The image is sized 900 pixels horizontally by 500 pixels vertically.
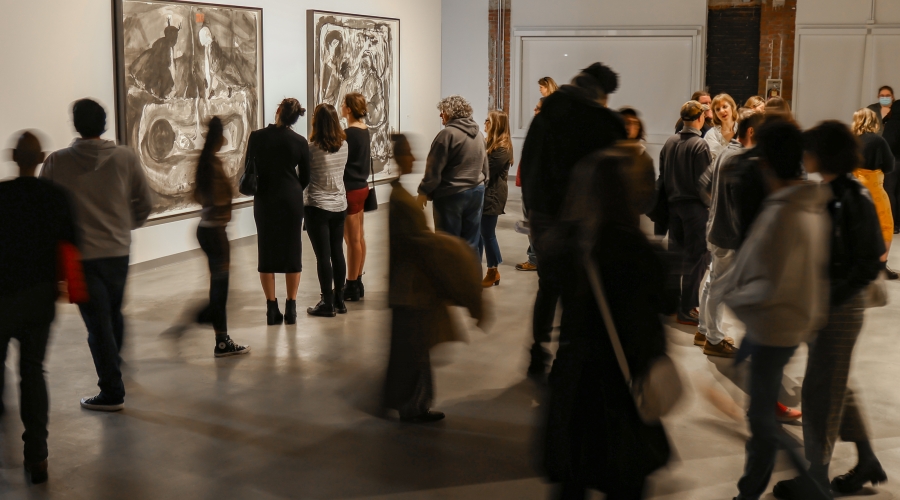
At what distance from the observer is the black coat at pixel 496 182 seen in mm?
7336

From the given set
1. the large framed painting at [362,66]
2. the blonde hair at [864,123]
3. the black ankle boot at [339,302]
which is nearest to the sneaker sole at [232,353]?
the black ankle boot at [339,302]

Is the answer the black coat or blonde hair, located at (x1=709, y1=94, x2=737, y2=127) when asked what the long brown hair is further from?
blonde hair, located at (x1=709, y1=94, x2=737, y2=127)

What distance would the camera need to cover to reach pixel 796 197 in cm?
296

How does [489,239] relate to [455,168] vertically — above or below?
below

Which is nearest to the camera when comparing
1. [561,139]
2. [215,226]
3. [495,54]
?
[561,139]

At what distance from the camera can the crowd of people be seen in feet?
8.63

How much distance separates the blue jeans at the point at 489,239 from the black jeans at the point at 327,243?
4.60 ft

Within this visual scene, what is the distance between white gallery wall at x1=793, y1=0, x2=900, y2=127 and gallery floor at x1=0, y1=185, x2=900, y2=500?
855 cm

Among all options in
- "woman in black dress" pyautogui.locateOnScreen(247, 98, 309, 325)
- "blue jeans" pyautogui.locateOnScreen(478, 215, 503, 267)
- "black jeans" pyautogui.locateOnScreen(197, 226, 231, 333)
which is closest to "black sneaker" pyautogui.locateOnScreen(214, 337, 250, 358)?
"black jeans" pyautogui.locateOnScreen(197, 226, 231, 333)

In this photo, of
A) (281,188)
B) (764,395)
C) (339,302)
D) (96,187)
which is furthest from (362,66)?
(764,395)

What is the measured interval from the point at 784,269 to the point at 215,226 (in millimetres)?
3519

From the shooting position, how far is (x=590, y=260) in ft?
8.38

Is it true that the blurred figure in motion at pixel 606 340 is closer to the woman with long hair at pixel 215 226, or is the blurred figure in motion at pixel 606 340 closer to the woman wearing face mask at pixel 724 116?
the woman with long hair at pixel 215 226

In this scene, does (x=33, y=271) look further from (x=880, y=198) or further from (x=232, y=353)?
(x=880, y=198)
